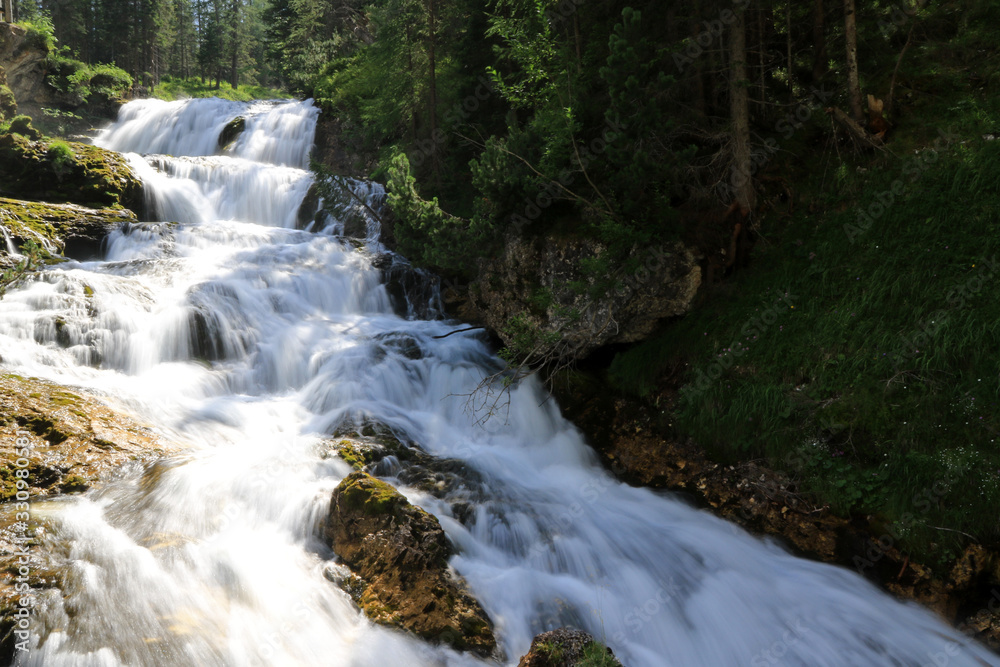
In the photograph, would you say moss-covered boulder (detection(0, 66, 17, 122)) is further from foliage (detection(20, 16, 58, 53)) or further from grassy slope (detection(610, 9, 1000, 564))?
grassy slope (detection(610, 9, 1000, 564))

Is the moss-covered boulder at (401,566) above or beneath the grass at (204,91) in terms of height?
beneath

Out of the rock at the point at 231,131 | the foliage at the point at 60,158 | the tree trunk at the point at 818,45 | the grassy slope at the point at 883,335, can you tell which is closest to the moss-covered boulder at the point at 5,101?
the rock at the point at 231,131

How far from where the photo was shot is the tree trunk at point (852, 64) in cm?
745

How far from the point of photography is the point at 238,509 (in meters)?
5.92

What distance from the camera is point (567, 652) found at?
4062mm

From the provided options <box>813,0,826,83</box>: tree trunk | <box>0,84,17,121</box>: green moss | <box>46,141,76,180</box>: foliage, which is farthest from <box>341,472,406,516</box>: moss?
<box>0,84,17,121</box>: green moss

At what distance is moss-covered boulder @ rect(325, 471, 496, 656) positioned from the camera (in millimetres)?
4840

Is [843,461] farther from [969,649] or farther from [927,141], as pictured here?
[927,141]

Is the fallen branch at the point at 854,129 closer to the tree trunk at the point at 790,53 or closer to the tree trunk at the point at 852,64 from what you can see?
the tree trunk at the point at 852,64

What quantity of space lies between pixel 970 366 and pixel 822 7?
6.25m

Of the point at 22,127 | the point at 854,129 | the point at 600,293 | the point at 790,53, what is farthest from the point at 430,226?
the point at 22,127

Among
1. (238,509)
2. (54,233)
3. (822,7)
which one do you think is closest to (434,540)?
(238,509)

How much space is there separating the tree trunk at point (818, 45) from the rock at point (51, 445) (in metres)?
11.3

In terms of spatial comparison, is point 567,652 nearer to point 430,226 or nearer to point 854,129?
point 430,226
